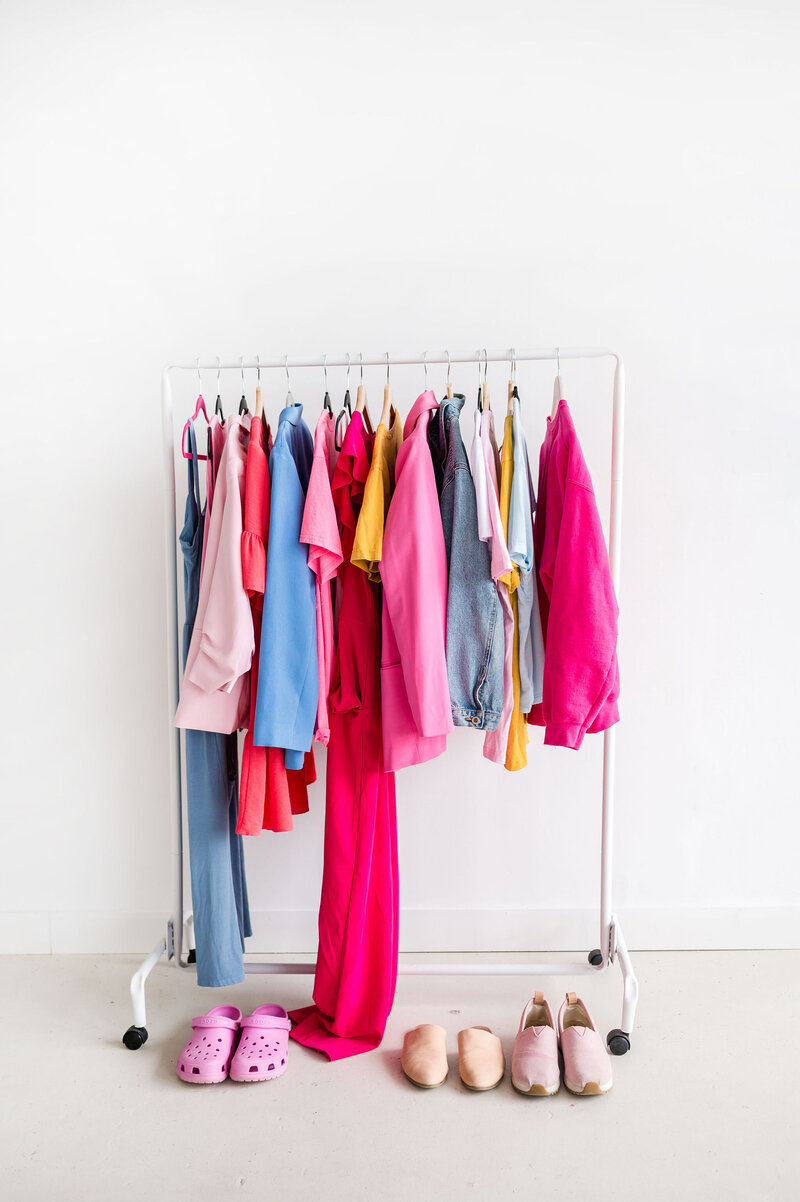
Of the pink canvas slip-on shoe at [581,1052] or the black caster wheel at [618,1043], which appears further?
the black caster wheel at [618,1043]

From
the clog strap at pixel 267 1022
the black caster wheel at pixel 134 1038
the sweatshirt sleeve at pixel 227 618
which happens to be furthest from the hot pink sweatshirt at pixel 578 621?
the black caster wheel at pixel 134 1038

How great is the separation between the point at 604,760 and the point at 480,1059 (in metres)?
0.76

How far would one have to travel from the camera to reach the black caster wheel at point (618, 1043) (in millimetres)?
1763

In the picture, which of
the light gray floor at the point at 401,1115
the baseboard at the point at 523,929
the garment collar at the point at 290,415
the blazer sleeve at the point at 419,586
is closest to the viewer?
the light gray floor at the point at 401,1115

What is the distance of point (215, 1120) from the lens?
1.58 meters

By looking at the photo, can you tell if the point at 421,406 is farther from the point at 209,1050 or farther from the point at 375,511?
the point at 209,1050

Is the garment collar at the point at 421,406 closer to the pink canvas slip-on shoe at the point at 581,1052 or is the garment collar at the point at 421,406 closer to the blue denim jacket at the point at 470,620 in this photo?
the blue denim jacket at the point at 470,620

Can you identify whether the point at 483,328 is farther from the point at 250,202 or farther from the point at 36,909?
the point at 36,909

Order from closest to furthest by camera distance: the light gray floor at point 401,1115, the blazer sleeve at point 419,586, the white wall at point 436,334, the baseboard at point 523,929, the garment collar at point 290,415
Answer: the light gray floor at point 401,1115
the blazer sleeve at point 419,586
the garment collar at point 290,415
the white wall at point 436,334
the baseboard at point 523,929

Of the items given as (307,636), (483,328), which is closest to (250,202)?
(483,328)

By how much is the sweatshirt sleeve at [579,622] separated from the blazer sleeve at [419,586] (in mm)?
251

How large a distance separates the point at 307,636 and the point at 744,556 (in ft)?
4.45

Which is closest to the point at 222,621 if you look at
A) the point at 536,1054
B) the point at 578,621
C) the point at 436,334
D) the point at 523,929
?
the point at 578,621

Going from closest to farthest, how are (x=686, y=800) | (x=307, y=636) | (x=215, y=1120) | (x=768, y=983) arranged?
1. (x=215, y=1120)
2. (x=307, y=636)
3. (x=768, y=983)
4. (x=686, y=800)
